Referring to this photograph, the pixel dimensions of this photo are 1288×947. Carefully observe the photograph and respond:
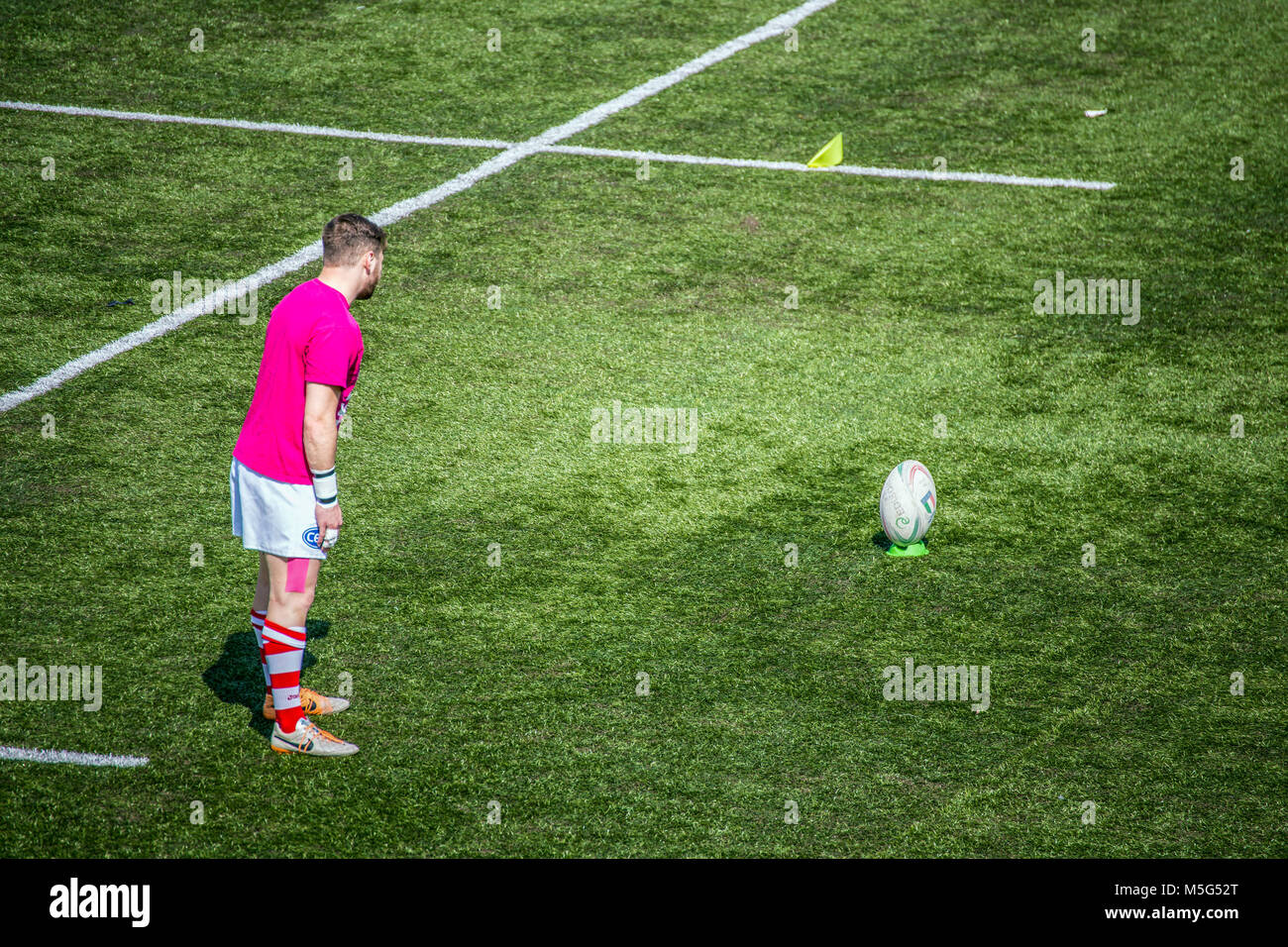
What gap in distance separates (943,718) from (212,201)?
7.62 metres

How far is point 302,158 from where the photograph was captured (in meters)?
11.8

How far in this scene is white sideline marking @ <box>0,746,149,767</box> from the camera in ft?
17.6

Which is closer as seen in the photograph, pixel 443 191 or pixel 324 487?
pixel 324 487

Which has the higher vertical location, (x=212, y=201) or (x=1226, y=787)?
(x=212, y=201)

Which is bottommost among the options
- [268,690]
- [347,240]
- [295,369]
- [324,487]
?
[268,690]

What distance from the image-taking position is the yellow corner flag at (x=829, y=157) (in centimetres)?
1188

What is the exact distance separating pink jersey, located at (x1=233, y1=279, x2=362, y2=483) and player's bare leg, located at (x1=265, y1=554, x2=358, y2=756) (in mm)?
367

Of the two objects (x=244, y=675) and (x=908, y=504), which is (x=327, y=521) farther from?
(x=908, y=504)

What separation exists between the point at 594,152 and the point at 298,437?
7531 mm

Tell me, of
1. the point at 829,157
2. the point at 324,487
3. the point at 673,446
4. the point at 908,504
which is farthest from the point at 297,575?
the point at 829,157

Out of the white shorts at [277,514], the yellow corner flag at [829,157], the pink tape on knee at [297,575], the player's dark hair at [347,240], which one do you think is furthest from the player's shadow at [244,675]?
the yellow corner flag at [829,157]

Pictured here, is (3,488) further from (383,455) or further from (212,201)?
(212,201)

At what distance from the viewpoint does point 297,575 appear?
5246 mm

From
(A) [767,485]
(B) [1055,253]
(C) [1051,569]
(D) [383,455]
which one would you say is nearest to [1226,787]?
(C) [1051,569]
